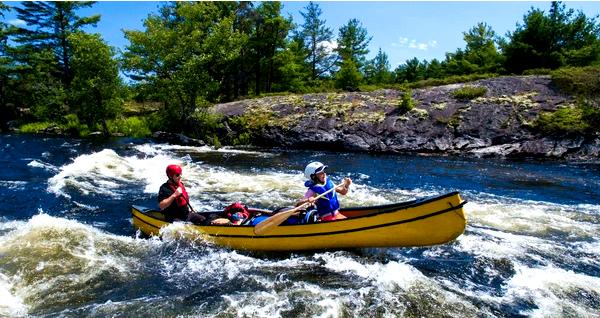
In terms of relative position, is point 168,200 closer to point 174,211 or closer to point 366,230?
point 174,211

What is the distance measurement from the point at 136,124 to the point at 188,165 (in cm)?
1508

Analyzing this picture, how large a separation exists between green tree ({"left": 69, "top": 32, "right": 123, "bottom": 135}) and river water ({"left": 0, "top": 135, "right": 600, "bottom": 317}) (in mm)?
14624

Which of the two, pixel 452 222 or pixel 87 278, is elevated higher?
pixel 452 222

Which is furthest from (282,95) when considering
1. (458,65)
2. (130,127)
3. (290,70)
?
(458,65)

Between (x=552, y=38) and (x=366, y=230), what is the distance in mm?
28485

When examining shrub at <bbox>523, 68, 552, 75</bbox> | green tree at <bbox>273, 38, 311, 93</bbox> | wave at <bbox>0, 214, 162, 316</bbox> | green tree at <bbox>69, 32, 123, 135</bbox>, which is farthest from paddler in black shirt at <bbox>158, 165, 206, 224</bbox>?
green tree at <bbox>273, 38, 311, 93</bbox>

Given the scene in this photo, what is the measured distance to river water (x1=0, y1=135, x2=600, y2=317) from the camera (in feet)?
19.1

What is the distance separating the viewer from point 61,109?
1249 inches

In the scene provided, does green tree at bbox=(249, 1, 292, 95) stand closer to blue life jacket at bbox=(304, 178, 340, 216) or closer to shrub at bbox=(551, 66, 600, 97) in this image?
shrub at bbox=(551, 66, 600, 97)

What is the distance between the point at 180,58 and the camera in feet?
87.0

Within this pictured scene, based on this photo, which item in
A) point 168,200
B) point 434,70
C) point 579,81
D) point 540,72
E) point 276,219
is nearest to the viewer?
point 276,219

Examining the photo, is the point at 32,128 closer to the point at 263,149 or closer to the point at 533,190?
the point at 263,149

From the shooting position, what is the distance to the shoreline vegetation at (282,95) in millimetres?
21406

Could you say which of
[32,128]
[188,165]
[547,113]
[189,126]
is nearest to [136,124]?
[189,126]
